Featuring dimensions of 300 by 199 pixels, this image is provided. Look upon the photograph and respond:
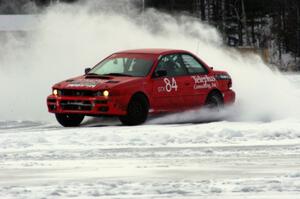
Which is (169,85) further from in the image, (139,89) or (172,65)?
(139,89)

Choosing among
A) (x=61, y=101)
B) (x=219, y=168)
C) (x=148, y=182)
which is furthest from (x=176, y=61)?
(x=148, y=182)

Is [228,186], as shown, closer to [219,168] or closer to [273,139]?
[219,168]

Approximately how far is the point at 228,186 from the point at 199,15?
71.9 metres

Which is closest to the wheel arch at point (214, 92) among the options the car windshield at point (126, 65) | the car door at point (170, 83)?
the car door at point (170, 83)

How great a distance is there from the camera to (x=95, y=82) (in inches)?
570

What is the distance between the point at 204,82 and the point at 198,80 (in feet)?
0.62

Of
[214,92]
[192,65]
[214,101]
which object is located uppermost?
[192,65]

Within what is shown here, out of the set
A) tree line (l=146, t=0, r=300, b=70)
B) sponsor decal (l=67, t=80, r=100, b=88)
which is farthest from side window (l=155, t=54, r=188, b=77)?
tree line (l=146, t=0, r=300, b=70)

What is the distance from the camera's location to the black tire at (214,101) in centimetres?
1627

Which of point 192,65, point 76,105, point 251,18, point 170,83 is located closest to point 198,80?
point 192,65

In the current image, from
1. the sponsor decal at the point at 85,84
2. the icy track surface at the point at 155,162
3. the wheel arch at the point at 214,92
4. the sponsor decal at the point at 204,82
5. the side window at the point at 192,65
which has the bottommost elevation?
the icy track surface at the point at 155,162

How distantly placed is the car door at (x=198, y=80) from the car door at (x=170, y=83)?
15cm

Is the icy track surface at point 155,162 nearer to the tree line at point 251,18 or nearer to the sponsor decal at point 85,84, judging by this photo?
the sponsor decal at point 85,84

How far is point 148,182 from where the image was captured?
836 centimetres
